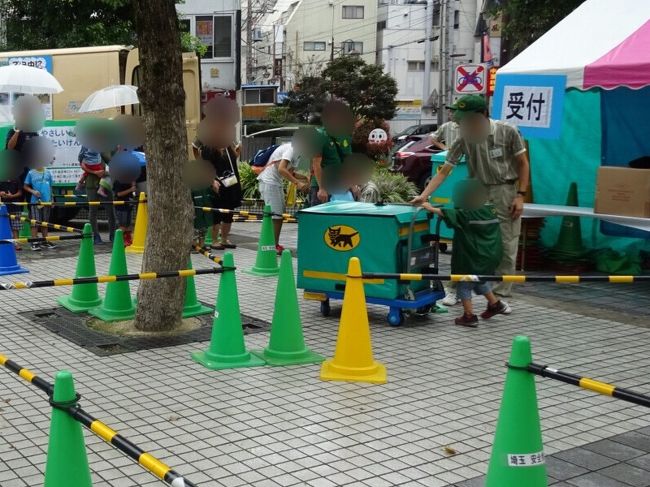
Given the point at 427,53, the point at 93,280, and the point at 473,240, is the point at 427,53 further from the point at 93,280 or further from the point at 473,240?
the point at 93,280

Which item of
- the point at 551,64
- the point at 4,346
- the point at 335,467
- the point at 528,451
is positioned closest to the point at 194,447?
the point at 335,467

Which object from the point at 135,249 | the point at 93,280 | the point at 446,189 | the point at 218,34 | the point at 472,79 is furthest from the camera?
the point at 218,34

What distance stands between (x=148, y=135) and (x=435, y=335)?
2908 millimetres

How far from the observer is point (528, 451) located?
3.26 m

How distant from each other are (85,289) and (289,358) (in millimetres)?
2649

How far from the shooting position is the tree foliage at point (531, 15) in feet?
49.8

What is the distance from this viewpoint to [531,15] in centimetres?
1569

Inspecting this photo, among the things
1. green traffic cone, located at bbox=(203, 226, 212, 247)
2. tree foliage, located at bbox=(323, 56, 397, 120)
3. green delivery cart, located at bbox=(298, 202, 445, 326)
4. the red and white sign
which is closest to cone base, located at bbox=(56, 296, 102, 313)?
green delivery cart, located at bbox=(298, 202, 445, 326)

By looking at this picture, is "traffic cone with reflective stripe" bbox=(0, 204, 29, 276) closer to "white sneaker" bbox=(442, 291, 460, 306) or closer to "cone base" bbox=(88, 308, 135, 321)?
"cone base" bbox=(88, 308, 135, 321)

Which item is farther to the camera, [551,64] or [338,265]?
[551,64]

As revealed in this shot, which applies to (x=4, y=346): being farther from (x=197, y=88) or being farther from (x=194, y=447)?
(x=197, y=88)

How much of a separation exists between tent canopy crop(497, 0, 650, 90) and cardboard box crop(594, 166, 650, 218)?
105 centimetres

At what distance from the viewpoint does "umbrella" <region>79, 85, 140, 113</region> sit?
11.9 meters

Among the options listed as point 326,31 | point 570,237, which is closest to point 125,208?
point 570,237
